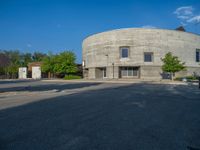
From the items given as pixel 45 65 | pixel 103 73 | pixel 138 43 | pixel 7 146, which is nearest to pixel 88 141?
pixel 7 146

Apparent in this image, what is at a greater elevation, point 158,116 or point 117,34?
point 117,34

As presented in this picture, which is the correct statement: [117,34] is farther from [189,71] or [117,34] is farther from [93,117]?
[93,117]

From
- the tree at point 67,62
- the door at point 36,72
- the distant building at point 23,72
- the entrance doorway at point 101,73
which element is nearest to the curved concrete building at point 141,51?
the entrance doorway at point 101,73

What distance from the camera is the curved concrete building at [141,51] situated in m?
47.0

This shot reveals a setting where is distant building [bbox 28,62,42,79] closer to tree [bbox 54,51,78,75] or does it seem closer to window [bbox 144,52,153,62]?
tree [bbox 54,51,78,75]

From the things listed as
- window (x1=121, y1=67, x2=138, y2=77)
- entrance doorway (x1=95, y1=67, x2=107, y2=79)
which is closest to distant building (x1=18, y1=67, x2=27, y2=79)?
entrance doorway (x1=95, y1=67, x2=107, y2=79)

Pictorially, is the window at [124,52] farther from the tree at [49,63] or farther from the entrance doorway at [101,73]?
the tree at [49,63]

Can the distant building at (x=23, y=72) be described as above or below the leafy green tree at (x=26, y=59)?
below

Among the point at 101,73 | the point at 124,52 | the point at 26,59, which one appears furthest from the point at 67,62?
the point at 26,59

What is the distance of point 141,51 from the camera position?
47.2 metres

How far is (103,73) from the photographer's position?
54469 millimetres

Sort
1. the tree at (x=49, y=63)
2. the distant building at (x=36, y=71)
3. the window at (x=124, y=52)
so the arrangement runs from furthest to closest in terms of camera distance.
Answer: the distant building at (x=36, y=71) → the tree at (x=49, y=63) → the window at (x=124, y=52)

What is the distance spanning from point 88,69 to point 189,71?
28.4 m

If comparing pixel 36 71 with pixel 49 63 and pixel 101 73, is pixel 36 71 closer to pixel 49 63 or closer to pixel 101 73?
pixel 49 63
